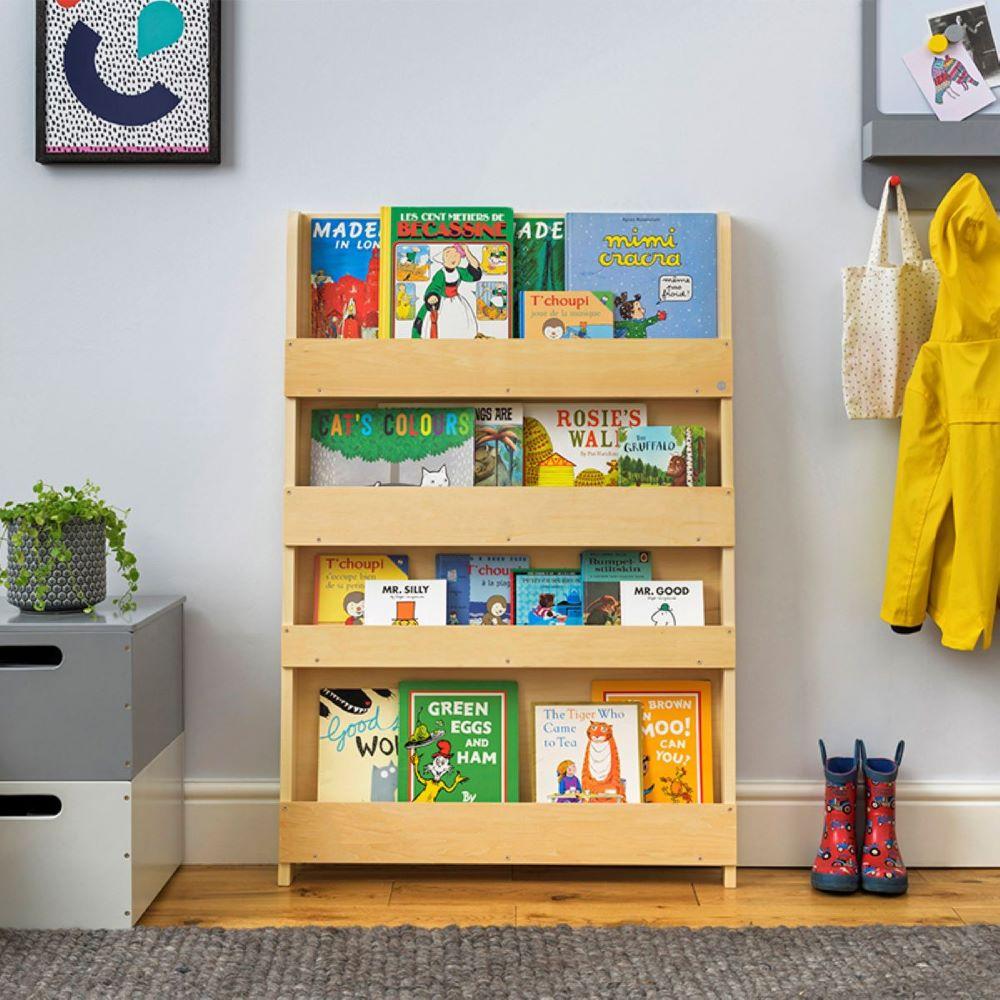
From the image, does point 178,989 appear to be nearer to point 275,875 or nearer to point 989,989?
point 275,875

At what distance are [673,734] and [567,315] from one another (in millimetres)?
788

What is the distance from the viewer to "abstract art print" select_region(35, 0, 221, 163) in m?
2.10

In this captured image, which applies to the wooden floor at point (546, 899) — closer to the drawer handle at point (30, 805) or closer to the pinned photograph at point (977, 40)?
the drawer handle at point (30, 805)

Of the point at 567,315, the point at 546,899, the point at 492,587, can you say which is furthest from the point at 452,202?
the point at 546,899

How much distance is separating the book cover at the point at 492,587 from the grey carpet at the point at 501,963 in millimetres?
547

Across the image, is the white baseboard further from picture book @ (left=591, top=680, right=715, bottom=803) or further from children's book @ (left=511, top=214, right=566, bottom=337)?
children's book @ (left=511, top=214, right=566, bottom=337)

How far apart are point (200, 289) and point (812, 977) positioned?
61.7 inches

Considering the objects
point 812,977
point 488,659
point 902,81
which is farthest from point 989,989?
point 902,81

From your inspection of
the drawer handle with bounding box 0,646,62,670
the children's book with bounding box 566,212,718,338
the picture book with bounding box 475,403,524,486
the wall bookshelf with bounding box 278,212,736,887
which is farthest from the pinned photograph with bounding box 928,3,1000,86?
the drawer handle with bounding box 0,646,62,670

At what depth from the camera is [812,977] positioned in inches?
64.7

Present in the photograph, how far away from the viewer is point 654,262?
2.08 meters

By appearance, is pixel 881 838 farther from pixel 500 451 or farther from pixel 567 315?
pixel 567 315

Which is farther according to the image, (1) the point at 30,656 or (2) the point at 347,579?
(2) the point at 347,579

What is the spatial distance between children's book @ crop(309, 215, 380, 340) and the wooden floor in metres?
1.00
